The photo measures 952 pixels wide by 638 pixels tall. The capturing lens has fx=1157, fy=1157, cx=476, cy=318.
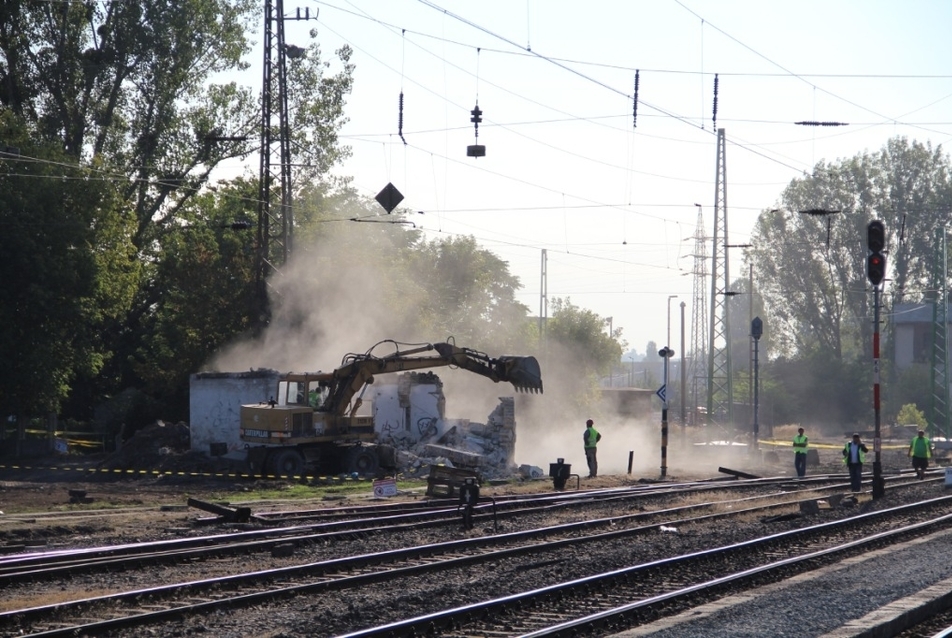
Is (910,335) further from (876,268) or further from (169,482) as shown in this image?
(169,482)

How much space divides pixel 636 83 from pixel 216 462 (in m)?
17.9

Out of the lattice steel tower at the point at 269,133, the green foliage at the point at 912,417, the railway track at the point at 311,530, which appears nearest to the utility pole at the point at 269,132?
the lattice steel tower at the point at 269,133

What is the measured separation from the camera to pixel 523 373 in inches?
1347

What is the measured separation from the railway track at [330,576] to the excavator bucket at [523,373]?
1351 centimetres

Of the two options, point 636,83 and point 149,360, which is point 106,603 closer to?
point 636,83

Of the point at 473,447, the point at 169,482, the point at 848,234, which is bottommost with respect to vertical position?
the point at 169,482

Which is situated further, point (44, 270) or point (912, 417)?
point (912, 417)

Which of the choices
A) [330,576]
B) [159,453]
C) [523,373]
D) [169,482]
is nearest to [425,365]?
[523,373]

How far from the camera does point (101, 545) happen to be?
16750 mm

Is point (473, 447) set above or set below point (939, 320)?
below

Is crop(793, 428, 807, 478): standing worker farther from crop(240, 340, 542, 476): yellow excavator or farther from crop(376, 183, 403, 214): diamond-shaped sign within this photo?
crop(376, 183, 403, 214): diamond-shaped sign

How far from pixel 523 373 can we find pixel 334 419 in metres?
5.81

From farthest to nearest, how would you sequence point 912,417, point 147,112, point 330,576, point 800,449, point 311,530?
point 912,417 < point 147,112 < point 800,449 < point 311,530 < point 330,576

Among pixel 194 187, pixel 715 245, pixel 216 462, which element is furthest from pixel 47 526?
pixel 194 187
